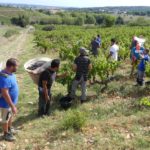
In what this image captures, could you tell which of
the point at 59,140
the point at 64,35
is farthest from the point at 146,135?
the point at 64,35

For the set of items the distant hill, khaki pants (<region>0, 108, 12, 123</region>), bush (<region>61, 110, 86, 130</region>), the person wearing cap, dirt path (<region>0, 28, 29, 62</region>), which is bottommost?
the distant hill

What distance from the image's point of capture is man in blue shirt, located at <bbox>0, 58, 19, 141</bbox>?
6.74m

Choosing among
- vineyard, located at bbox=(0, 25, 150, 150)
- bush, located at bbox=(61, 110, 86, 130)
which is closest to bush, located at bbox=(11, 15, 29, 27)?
vineyard, located at bbox=(0, 25, 150, 150)

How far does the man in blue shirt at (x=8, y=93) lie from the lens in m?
6.74

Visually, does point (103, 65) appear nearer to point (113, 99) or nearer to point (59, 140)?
point (113, 99)

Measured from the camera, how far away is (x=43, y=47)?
2642 cm

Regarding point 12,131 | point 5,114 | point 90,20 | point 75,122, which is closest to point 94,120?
point 75,122

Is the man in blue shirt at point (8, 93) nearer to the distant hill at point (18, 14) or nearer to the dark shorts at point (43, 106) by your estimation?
the dark shorts at point (43, 106)

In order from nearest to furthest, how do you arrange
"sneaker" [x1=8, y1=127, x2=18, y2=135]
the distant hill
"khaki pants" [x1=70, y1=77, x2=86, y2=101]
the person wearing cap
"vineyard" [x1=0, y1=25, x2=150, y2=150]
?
"vineyard" [x1=0, y1=25, x2=150, y2=150] < "sneaker" [x1=8, y1=127, x2=18, y2=135] < the person wearing cap < "khaki pants" [x1=70, y1=77, x2=86, y2=101] < the distant hill

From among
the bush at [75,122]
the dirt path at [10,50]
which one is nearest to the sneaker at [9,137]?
the bush at [75,122]

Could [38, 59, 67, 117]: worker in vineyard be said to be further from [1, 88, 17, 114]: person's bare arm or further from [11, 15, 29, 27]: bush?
[11, 15, 29, 27]: bush

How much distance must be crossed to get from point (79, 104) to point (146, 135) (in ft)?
9.36

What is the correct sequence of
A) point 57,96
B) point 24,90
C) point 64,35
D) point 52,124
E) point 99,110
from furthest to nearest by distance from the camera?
point 64,35 < point 24,90 < point 57,96 < point 99,110 < point 52,124

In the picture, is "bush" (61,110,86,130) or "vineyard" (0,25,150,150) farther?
"bush" (61,110,86,130)
